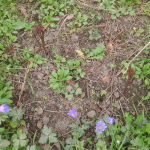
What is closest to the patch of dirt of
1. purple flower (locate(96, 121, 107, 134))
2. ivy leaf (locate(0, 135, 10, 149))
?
purple flower (locate(96, 121, 107, 134))

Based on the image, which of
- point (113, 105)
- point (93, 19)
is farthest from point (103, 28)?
point (113, 105)

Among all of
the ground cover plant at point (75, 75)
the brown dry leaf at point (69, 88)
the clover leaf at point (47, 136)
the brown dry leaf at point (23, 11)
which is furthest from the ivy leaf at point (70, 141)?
the brown dry leaf at point (23, 11)

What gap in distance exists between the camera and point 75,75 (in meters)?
2.13

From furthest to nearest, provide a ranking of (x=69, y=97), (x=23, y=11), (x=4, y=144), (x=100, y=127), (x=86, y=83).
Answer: (x=23, y=11), (x=86, y=83), (x=69, y=97), (x=100, y=127), (x=4, y=144)

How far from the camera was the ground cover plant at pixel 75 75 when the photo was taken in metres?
1.76

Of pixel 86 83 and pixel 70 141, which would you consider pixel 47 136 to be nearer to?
pixel 70 141

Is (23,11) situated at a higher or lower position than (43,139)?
higher

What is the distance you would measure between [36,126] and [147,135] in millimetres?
1433

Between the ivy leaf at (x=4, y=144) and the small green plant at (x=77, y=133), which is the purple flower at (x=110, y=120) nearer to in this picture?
the small green plant at (x=77, y=133)

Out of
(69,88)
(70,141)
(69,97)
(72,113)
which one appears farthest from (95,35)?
(70,141)

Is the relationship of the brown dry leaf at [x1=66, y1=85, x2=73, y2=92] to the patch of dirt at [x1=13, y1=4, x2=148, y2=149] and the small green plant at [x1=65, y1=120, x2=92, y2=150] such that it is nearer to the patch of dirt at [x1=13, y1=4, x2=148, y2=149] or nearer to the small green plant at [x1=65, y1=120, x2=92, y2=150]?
the patch of dirt at [x1=13, y1=4, x2=148, y2=149]

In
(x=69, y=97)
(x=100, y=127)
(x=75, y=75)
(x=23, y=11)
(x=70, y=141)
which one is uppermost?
(x=23, y=11)

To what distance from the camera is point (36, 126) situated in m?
1.86

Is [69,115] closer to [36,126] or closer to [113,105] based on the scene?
[36,126]
